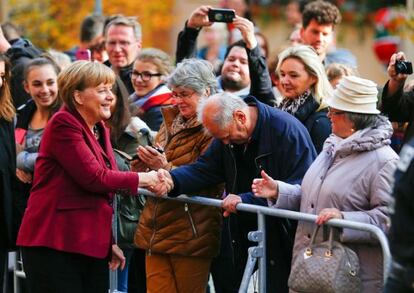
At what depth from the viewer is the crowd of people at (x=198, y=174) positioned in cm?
645

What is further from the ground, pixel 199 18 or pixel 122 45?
pixel 199 18

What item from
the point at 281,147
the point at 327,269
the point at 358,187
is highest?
the point at 281,147

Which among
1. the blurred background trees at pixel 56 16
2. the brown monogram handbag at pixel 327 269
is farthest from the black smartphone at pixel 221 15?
the blurred background trees at pixel 56 16

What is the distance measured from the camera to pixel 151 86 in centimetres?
905

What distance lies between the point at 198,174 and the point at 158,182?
30cm

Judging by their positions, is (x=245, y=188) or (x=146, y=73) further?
(x=146, y=73)

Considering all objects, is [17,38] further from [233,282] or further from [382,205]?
[382,205]

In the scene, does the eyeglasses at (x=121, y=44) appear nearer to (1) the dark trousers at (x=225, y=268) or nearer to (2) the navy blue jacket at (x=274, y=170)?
(1) the dark trousers at (x=225, y=268)

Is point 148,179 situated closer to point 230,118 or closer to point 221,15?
point 230,118

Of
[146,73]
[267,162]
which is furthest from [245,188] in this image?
[146,73]

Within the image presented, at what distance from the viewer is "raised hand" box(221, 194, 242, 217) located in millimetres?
6949

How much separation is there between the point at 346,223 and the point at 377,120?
28.9 inches

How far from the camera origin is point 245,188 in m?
7.27

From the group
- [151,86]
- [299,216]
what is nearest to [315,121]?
[299,216]
